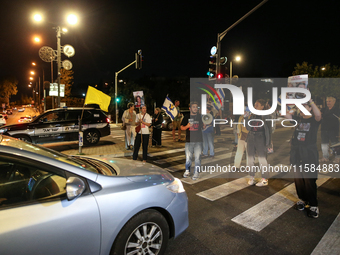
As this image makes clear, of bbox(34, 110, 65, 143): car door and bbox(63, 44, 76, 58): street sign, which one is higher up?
bbox(63, 44, 76, 58): street sign

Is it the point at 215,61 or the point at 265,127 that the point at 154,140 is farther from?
the point at 265,127

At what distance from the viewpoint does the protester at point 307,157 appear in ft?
13.0

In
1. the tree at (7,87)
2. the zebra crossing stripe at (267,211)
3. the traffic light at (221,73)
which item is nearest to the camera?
the zebra crossing stripe at (267,211)

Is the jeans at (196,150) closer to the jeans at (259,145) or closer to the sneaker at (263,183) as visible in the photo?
the jeans at (259,145)

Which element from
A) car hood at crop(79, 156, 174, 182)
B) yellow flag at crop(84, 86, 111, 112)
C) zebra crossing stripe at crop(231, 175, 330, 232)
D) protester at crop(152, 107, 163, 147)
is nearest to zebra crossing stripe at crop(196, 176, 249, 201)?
zebra crossing stripe at crop(231, 175, 330, 232)

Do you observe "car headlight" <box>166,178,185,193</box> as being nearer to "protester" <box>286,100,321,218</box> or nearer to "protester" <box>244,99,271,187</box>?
"protester" <box>286,100,321,218</box>

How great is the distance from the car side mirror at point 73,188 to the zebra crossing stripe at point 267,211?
266cm

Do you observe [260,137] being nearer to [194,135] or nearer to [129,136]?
[194,135]

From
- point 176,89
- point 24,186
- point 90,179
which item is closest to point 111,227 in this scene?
point 90,179

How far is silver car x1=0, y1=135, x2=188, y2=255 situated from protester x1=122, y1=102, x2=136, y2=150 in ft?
22.3

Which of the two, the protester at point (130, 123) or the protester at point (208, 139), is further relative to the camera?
the protester at point (130, 123)

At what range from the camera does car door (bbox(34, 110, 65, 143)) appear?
10142mm

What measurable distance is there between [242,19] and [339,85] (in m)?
37.4

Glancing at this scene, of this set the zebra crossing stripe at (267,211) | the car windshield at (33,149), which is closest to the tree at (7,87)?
the car windshield at (33,149)
